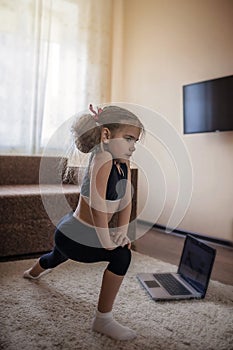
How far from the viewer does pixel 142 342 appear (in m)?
0.91

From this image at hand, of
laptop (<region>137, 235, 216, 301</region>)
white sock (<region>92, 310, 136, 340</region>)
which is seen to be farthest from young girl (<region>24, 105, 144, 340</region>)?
laptop (<region>137, 235, 216, 301</region>)

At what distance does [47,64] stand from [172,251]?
5.63ft

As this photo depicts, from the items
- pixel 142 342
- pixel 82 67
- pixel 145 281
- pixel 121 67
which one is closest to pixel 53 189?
pixel 145 281

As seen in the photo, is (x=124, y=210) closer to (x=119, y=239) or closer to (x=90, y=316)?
(x=119, y=239)

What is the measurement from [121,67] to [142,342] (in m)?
2.58

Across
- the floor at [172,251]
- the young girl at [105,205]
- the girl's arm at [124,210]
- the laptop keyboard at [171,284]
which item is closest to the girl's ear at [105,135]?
the young girl at [105,205]

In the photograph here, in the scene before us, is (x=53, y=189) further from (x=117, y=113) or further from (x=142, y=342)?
(x=142, y=342)

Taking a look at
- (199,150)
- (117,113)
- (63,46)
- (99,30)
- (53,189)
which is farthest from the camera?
(99,30)

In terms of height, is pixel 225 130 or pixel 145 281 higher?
pixel 225 130

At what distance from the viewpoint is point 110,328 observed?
95cm

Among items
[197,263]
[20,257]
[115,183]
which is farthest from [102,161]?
[20,257]

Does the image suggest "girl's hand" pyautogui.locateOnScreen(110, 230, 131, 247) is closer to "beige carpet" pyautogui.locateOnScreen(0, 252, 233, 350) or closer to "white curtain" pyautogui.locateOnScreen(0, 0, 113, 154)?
"beige carpet" pyautogui.locateOnScreen(0, 252, 233, 350)

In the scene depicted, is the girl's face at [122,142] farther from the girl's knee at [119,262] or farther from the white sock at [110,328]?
the white sock at [110,328]

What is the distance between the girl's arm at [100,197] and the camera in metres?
0.96
